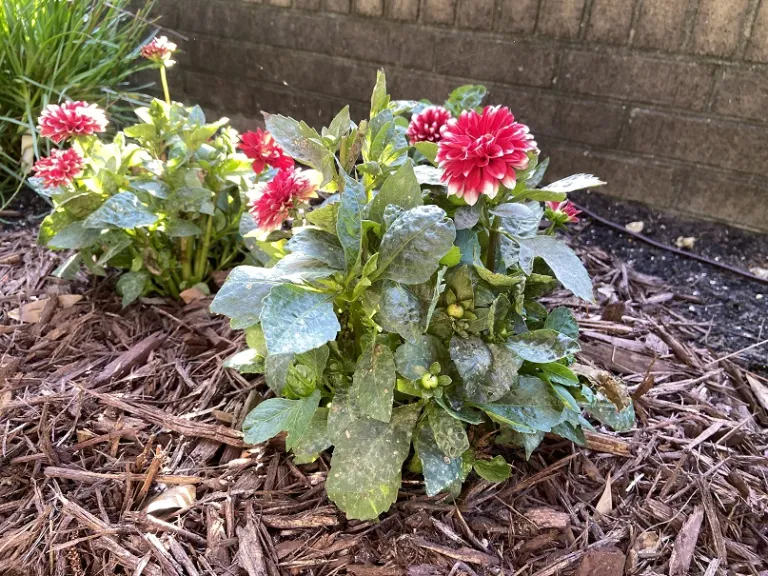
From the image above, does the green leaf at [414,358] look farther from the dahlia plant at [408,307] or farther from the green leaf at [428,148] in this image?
the green leaf at [428,148]

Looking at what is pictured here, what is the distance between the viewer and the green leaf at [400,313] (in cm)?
105

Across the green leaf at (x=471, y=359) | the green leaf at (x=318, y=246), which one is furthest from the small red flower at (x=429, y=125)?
the green leaf at (x=471, y=359)

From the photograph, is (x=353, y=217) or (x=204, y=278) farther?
(x=204, y=278)

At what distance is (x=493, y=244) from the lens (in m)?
1.24

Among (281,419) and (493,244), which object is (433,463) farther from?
(493,244)

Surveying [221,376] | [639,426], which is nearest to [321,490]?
[221,376]

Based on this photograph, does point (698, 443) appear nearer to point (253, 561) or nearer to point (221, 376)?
point (253, 561)

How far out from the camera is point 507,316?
1213mm

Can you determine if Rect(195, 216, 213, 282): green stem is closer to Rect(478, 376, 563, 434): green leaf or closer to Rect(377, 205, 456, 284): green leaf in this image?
Rect(377, 205, 456, 284): green leaf

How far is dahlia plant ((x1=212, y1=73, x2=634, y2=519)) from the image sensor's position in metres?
1.05

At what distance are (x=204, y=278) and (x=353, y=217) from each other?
3.69 ft

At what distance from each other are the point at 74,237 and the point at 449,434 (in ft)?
4.21

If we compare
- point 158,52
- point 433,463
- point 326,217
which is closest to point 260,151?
point 158,52

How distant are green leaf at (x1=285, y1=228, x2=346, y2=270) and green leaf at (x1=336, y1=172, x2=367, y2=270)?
4 cm
